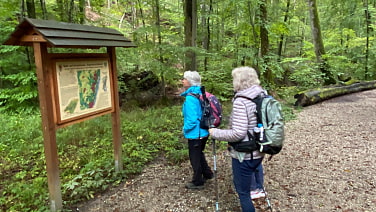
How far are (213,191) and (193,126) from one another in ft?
3.70

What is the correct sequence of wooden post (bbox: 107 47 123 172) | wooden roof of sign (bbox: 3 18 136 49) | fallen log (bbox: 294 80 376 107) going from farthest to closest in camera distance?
fallen log (bbox: 294 80 376 107) → wooden post (bbox: 107 47 123 172) → wooden roof of sign (bbox: 3 18 136 49)

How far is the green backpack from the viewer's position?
2625 mm

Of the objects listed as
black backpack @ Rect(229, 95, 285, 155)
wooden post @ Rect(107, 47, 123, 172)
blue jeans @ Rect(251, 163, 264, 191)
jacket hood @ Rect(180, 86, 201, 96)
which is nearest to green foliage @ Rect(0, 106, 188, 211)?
wooden post @ Rect(107, 47, 123, 172)

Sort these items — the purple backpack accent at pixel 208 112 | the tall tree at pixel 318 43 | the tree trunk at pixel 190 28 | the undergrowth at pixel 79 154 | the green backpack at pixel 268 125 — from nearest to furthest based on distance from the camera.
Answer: the green backpack at pixel 268 125, the purple backpack accent at pixel 208 112, the undergrowth at pixel 79 154, the tree trunk at pixel 190 28, the tall tree at pixel 318 43

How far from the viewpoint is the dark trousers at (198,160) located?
368 cm

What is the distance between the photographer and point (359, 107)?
8.95 metres

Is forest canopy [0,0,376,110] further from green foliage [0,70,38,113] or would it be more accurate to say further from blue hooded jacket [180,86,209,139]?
blue hooded jacket [180,86,209,139]

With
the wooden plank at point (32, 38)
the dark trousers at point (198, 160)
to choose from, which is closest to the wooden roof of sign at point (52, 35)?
the wooden plank at point (32, 38)

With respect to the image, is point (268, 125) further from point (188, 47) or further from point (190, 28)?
point (190, 28)

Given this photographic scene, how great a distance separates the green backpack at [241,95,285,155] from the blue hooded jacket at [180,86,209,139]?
1.02 metres

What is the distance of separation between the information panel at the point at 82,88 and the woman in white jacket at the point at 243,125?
6.79 ft

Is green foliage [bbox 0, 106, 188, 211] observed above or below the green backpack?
below

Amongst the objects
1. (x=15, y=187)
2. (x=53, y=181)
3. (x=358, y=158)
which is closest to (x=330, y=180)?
(x=358, y=158)

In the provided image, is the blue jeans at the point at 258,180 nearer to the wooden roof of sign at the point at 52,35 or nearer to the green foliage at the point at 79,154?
the green foliage at the point at 79,154
